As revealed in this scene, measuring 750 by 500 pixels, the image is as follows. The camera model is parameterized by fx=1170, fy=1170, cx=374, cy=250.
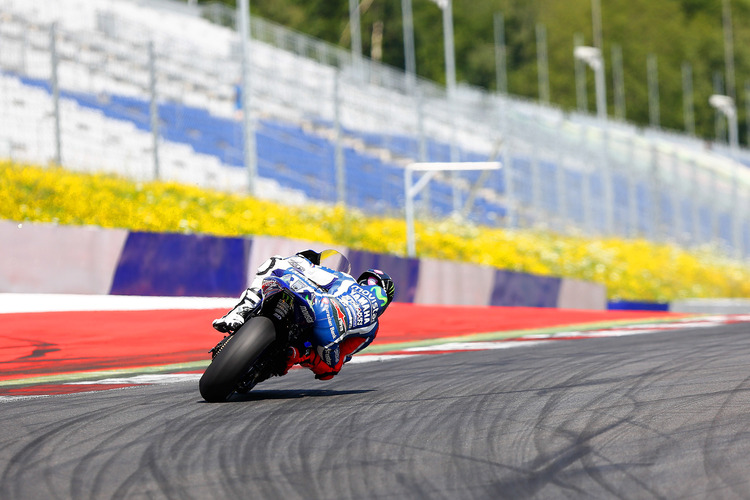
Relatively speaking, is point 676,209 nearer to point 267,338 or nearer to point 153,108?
point 153,108

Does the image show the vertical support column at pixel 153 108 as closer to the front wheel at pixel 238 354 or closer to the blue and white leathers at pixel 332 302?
the blue and white leathers at pixel 332 302

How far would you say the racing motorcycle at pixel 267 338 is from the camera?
23.3 ft

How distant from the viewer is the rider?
7.41 metres

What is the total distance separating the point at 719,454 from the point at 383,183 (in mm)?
19244

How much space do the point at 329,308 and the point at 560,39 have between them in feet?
339

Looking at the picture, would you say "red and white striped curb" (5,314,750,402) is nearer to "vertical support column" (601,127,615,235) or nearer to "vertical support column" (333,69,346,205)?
"vertical support column" (333,69,346,205)

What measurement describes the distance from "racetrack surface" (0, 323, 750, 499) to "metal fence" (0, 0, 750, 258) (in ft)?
33.0

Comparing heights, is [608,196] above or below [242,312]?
above

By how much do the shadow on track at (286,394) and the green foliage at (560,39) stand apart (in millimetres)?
72420

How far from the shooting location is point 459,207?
26.0m

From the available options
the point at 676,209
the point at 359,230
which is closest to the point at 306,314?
the point at 359,230

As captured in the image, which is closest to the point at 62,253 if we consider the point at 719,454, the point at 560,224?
the point at 719,454

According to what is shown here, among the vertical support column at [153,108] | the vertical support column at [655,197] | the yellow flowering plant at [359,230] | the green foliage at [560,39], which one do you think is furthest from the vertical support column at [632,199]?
the green foliage at [560,39]

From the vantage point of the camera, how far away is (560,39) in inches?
4240
